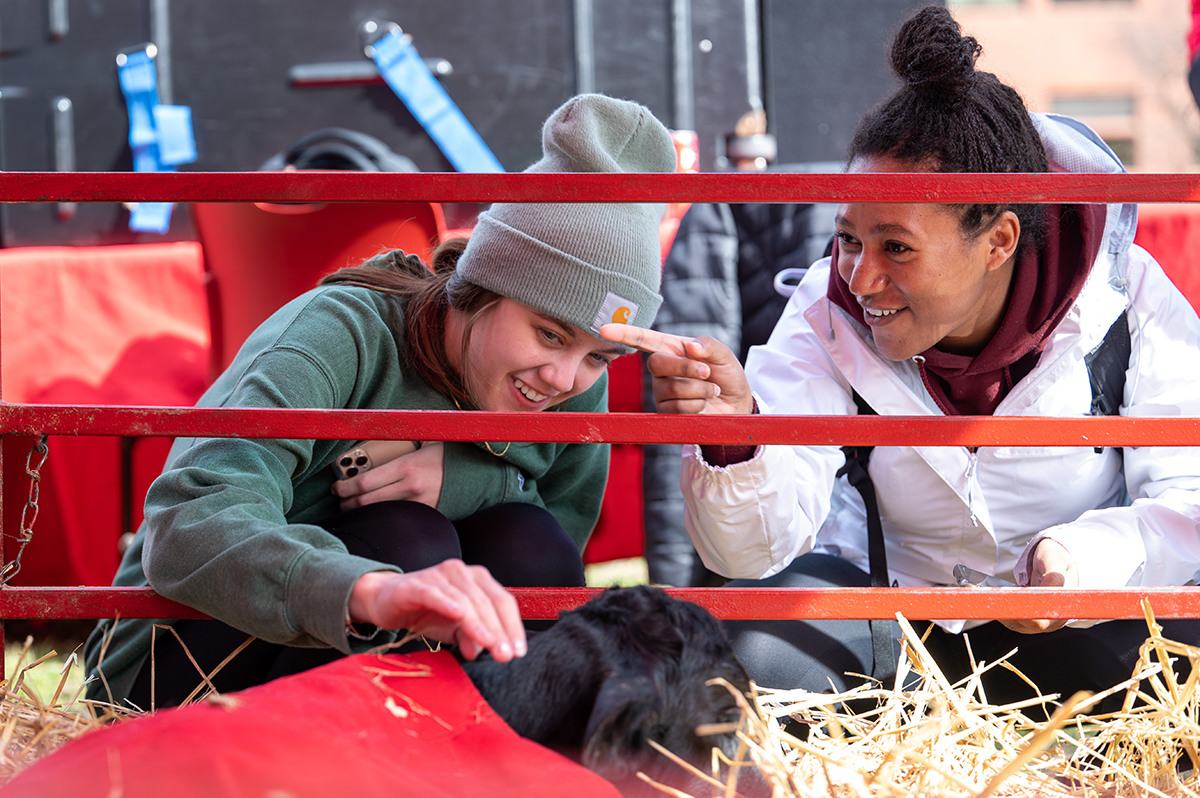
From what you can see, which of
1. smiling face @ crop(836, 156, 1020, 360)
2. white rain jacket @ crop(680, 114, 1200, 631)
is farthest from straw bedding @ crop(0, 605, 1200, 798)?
smiling face @ crop(836, 156, 1020, 360)

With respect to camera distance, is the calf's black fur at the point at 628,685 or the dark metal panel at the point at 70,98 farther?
the dark metal panel at the point at 70,98

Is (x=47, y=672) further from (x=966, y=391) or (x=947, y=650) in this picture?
(x=966, y=391)

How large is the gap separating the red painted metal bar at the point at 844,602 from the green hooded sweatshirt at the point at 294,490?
0.06m

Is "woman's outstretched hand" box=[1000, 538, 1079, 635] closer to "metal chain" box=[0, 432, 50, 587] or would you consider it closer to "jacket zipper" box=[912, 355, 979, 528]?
"jacket zipper" box=[912, 355, 979, 528]

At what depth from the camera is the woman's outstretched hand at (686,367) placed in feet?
Answer: 5.32

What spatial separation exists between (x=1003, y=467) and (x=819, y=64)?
2589 mm

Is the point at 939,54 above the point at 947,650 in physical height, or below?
→ above

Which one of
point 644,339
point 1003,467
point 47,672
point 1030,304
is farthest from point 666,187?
point 47,672

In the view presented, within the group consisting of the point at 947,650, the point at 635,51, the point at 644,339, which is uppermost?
the point at 635,51

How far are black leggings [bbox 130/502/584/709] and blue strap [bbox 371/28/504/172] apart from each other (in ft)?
8.11

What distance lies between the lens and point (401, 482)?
1810mm

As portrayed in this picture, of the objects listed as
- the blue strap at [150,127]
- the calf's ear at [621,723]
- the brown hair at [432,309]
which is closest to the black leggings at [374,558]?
the brown hair at [432,309]

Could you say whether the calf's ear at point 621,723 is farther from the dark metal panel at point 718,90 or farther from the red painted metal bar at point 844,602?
the dark metal panel at point 718,90

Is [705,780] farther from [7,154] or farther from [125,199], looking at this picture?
[7,154]
